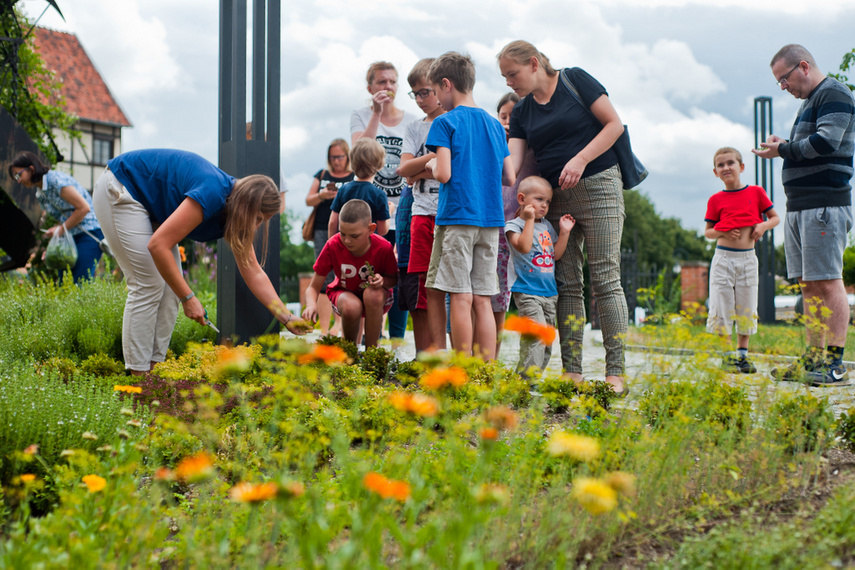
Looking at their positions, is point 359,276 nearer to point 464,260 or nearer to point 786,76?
point 464,260

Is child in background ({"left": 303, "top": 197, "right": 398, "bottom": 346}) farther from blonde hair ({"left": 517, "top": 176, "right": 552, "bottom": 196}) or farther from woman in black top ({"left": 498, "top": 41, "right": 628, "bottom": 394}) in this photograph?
woman in black top ({"left": 498, "top": 41, "right": 628, "bottom": 394})

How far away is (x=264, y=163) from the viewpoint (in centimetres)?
496

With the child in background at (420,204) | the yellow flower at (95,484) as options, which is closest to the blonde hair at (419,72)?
the child in background at (420,204)

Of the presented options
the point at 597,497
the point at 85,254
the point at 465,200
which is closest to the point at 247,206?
the point at 465,200

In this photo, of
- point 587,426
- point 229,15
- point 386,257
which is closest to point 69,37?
point 229,15

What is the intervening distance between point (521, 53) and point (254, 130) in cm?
213

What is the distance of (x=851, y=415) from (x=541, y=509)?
1434 millimetres

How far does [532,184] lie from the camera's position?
4.13 metres

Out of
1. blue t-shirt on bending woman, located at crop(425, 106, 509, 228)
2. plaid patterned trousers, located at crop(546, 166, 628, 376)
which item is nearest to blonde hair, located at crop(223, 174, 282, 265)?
blue t-shirt on bending woman, located at crop(425, 106, 509, 228)

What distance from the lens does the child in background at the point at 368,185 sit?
4816 millimetres

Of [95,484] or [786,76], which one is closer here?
[95,484]

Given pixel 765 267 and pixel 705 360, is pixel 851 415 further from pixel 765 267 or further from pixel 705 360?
pixel 765 267

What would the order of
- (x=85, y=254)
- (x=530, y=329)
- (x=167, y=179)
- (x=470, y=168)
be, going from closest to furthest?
(x=530, y=329) → (x=167, y=179) → (x=470, y=168) → (x=85, y=254)

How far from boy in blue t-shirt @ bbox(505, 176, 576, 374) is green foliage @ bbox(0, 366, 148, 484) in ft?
7.84
